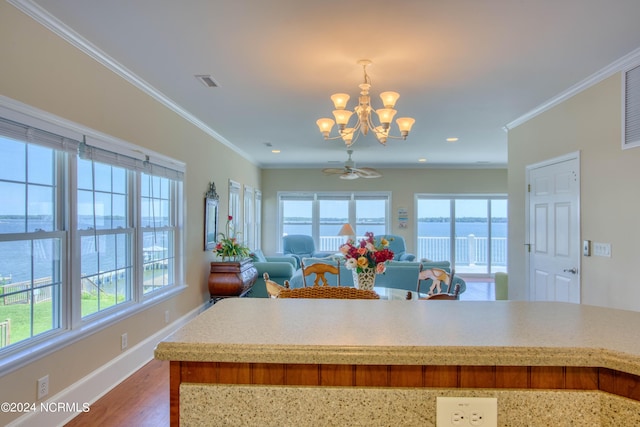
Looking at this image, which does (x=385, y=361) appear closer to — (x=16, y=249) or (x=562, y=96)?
(x=16, y=249)

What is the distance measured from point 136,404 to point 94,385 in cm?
35

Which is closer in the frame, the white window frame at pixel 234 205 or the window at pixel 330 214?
the white window frame at pixel 234 205

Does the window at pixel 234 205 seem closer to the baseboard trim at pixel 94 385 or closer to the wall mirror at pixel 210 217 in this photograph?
the wall mirror at pixel 210 217

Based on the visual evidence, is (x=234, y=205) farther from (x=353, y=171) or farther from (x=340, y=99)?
(x=340, y=99)

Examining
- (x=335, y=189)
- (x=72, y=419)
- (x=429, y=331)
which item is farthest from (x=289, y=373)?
(x=335, y=189)

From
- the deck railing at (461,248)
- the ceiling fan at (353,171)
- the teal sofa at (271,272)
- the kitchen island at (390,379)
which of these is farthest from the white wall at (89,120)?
the deck railing at (461,248)

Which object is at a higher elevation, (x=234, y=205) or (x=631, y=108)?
(x=631, y=108)

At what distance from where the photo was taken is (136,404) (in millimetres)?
2652

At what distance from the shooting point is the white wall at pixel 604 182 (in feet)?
8.98

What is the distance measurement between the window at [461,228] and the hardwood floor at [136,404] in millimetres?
6692

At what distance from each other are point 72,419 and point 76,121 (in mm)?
2036

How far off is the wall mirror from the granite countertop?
3.93 meters

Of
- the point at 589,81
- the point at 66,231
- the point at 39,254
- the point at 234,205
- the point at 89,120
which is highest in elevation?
the point at 589,81

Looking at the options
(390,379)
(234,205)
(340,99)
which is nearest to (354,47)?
(340,99)
